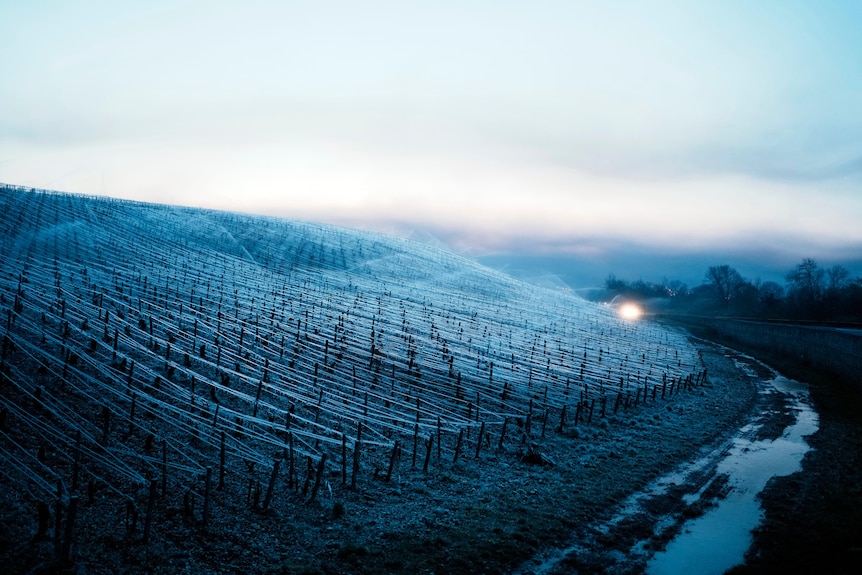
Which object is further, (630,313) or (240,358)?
(630,313)

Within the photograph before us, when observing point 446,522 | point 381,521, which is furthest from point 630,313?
point 381,521

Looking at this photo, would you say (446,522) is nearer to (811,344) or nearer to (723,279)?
(811,344)

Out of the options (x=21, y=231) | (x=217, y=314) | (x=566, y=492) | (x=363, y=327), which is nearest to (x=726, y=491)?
(x=566, y=492)

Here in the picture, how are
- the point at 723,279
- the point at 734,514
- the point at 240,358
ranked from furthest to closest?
the point at 723,279, the point at 240,358, the point at 734,514

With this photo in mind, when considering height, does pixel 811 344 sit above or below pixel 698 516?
above

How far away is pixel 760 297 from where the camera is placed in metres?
86.3

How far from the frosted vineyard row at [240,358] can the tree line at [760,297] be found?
28919 mm

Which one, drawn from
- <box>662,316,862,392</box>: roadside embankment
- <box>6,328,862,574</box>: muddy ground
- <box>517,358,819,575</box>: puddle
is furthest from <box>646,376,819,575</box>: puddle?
<box>662,316,862,392</box>: roadside embankment

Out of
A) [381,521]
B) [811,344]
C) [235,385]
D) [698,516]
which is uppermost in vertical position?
[811,344]

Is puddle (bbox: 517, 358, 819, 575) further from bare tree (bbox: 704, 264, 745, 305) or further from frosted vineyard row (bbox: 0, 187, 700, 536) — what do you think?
bare tree (bbox: 704, 264, 745, 305)

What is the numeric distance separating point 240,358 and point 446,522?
1056 cm

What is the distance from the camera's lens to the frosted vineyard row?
11.5 m

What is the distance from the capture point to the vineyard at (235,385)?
9.39 meters

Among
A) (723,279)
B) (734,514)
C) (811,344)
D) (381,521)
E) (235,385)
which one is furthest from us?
(723,279)
